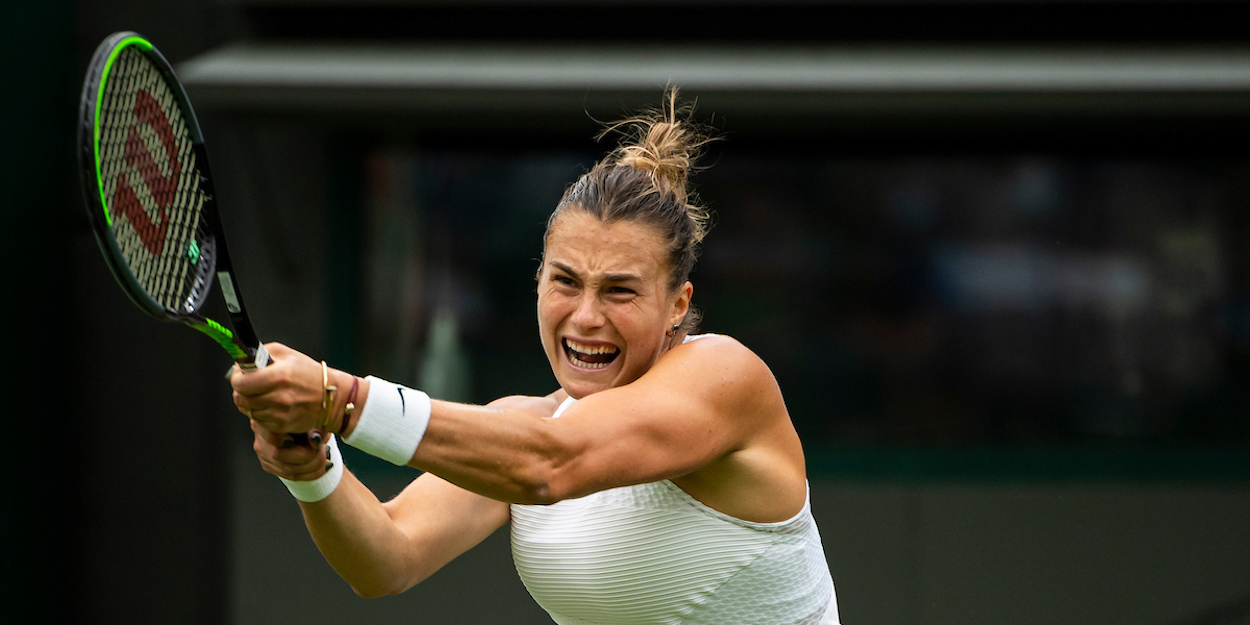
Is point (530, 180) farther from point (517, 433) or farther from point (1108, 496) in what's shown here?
point (517, 433)

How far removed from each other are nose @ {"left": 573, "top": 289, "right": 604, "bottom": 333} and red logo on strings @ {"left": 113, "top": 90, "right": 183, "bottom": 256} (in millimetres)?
748

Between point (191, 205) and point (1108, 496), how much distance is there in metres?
4.16

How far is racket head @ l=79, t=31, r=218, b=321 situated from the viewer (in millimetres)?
1515

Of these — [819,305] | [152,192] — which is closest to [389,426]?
[152,192]

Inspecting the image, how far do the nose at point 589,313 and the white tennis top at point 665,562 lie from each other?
0.32 m

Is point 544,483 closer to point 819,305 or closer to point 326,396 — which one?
point 326,396

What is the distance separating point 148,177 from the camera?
1.79 meters

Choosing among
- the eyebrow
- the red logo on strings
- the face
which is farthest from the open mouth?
the red logo on strings

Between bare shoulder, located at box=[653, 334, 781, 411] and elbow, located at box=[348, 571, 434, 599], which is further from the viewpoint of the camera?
elbow, located at box=[348, 571, 434, 599]

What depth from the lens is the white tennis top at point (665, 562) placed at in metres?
2.15

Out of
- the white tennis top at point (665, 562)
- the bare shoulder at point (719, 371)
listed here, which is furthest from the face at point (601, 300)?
the white tennis top at point (665, 562)

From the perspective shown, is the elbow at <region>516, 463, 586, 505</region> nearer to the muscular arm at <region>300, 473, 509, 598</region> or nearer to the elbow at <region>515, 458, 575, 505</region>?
the elbow at <region>515, 458, 575, 505</region>

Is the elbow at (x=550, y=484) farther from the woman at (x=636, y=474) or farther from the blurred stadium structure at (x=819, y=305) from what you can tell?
the blurred stadium structure at (x=819, y=305)

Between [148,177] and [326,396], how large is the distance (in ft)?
1.57
